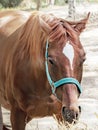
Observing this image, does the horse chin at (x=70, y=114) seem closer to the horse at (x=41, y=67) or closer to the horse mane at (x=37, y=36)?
the horse at (x=41, y=67)

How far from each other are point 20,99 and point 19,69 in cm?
33

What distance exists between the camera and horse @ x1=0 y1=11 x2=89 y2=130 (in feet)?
13.6

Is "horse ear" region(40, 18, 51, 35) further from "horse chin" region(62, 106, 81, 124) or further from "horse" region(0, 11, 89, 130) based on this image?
"horse chin" region(62, 106, 81, 124)

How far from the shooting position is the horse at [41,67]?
4.16m

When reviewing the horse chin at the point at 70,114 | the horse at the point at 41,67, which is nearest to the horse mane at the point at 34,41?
the horse at the point at 41,67

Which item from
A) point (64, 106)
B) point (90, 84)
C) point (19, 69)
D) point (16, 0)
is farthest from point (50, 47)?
point (16, 0)

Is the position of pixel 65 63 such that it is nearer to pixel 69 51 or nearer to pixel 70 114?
pixel 69 51

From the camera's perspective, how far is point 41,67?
15.9 ft

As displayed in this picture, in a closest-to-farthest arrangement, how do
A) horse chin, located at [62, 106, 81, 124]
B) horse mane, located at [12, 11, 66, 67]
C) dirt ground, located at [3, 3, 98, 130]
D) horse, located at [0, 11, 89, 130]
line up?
horse chin, located at [62, 106, 81, 124] → horse, located at [0, 11, 89, 130] → horse mane, located at [12, 11, 66, 67] → dirt ground, located at [3, 3, 98, 130]

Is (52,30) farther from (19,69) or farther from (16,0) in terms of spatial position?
(16,0)

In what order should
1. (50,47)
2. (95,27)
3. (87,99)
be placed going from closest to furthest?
(50,47) < (87,99) < (95,27)

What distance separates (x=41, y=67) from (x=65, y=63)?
2.38ft

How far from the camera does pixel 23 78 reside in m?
5.16

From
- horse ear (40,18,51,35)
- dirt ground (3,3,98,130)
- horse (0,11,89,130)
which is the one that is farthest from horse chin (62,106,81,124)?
horse ear (40,18,51,35)
